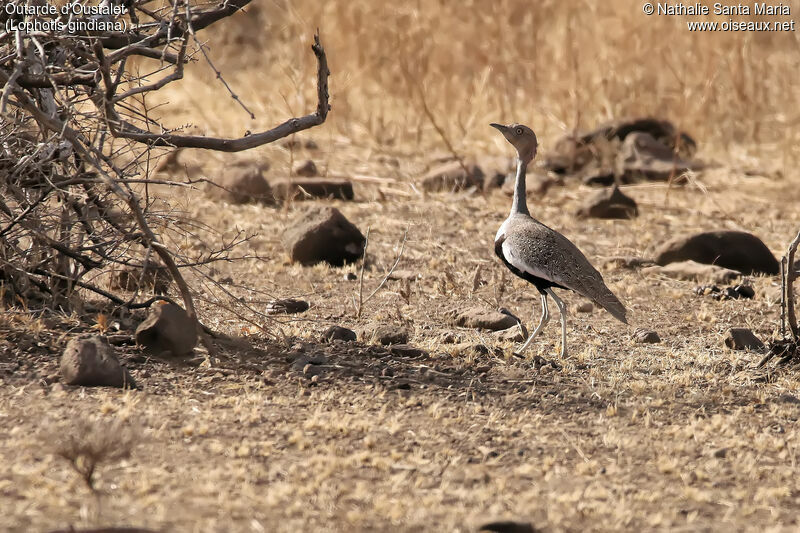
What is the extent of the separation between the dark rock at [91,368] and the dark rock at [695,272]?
13.8ft


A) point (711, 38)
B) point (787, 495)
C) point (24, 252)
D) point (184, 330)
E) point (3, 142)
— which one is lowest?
point (787, 495)

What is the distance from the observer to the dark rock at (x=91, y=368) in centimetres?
453

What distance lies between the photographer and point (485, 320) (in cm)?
604

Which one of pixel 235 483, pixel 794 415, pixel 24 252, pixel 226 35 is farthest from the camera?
pixel 226 35

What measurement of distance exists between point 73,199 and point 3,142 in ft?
1.41

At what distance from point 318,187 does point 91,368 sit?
15.5 ft

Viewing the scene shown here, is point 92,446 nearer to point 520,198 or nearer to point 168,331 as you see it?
point 168,331

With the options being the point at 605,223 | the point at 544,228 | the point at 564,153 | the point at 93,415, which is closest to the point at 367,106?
the point at 564,153

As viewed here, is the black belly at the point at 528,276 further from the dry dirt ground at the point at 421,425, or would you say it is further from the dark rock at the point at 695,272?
the dark rock at the point at 695,272

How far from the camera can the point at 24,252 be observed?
16.9 feet

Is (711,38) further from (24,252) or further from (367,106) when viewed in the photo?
(24,252)

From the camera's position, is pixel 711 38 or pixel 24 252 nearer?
pixel 24 252

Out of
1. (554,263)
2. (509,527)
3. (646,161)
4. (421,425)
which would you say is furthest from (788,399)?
(646,161)

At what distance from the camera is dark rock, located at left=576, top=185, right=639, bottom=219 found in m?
8.95
